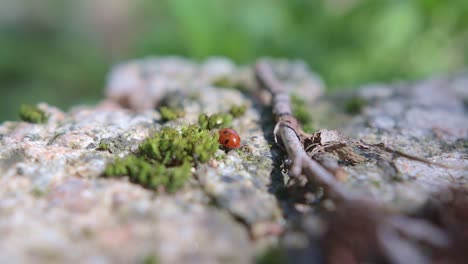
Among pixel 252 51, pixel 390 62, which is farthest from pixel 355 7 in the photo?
pixel 252 51

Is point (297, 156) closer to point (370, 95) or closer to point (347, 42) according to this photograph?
point (370, 95)

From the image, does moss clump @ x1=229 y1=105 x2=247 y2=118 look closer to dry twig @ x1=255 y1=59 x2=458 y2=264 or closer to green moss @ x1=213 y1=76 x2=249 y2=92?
green moss @ x1=213 y1=76 x2=249 y2=92

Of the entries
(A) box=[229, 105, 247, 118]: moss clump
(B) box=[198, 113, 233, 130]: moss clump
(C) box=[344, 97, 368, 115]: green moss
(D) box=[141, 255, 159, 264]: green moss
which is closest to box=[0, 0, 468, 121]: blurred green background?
(C) box=[344, 97, 368, 115]: green moss

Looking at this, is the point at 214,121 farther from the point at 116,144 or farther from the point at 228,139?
the point at 116,144

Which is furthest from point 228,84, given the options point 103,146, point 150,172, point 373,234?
point 373,234

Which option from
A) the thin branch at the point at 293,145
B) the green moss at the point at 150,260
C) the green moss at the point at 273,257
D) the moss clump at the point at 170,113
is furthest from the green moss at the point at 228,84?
the green moss at the point at 150,260

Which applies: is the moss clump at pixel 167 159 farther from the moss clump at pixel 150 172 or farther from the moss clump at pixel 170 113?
the moss clump at pixel 170 113
